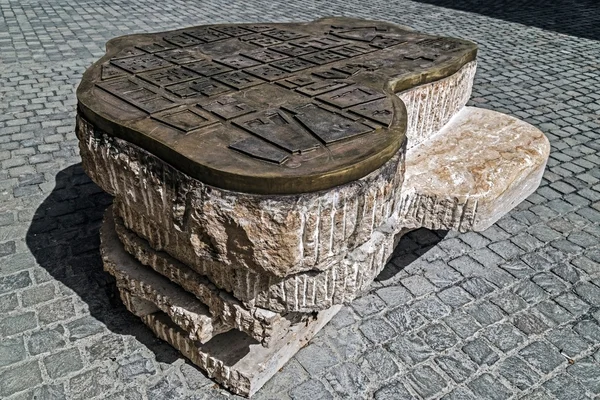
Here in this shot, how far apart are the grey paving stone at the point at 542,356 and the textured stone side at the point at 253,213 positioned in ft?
4.12

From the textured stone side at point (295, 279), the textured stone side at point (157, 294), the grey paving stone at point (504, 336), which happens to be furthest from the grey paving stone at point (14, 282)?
the grey paving stone at point (504, 336)

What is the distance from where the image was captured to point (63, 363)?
2.90 m

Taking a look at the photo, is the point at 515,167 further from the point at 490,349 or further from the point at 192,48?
the point at 192,48

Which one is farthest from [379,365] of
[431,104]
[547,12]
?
[547,12]

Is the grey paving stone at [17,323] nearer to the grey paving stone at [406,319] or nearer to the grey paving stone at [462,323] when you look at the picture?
the grey paving stone at [406,319]

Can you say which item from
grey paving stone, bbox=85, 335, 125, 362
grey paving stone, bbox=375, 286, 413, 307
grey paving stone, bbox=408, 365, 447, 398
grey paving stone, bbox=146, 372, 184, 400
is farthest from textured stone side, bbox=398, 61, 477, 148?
grey paving stone, bbox=85, 335, 125, 362

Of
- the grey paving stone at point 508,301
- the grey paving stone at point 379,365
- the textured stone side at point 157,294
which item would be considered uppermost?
the textured stone side at point 157,294

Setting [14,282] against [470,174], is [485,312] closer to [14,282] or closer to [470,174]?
[470,174]

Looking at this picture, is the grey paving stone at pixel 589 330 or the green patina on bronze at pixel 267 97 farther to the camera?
the grey paving stone at pixel 589 330

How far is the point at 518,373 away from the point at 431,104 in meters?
1.71

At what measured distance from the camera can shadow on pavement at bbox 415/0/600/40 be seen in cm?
970

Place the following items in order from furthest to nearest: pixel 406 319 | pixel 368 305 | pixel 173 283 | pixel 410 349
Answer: pixel 368 305 < pixel 406 319 < pixel 410 349 < pixel 173 283

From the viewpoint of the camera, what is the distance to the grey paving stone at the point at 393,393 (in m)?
2.79

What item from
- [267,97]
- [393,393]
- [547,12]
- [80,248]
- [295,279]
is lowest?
[547,12]
